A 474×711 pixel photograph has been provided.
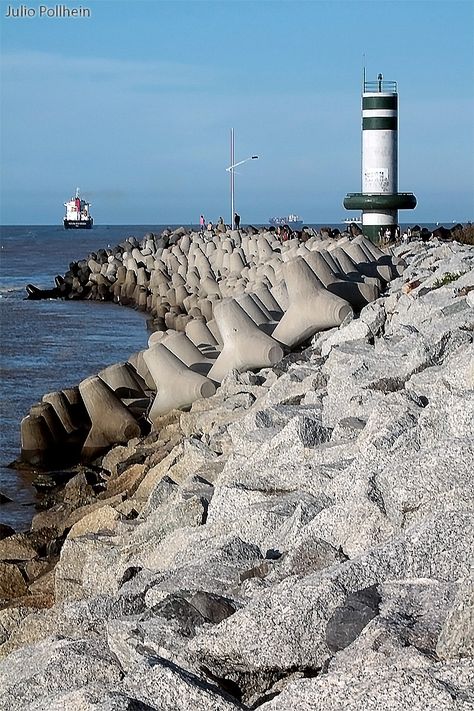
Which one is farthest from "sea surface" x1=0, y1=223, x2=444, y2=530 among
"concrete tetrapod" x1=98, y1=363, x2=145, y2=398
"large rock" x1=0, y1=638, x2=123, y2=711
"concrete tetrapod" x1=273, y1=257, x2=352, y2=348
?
"large rock" x1=0, y1=638, x2=123, y2=711

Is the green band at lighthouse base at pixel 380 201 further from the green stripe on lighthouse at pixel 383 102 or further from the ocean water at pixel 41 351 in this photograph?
the ocean water at pixel 41 351

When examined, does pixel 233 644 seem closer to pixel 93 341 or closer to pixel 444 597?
pixel 444 597

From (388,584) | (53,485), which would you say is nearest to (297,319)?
(53,485)

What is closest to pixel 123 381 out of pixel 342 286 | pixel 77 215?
pixel 342 286

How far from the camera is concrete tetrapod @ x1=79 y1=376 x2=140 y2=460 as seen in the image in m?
9.76

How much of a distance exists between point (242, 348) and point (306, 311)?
1.05 metres

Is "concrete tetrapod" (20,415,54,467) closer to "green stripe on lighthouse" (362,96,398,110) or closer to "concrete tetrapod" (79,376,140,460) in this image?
"concrete tetrapod" (79,376,140,460)

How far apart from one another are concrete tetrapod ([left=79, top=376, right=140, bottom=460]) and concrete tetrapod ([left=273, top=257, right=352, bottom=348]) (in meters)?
1.47

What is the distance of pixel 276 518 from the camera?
3.98 m

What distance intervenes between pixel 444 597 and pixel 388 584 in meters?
0.18

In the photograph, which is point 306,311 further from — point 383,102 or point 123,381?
point 383,102

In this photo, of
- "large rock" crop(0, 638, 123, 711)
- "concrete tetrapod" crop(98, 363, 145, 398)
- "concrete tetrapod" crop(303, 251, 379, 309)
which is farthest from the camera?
"concrete tetrapod" crop(303, 251, 379, 309)

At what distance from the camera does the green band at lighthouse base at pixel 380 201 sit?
22.6 m

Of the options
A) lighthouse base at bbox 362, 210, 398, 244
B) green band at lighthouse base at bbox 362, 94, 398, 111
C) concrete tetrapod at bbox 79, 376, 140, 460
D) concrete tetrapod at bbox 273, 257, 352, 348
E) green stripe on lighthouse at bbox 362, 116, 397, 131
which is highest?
green band at lighthouse base at bbox 362, 94, 398, 111
